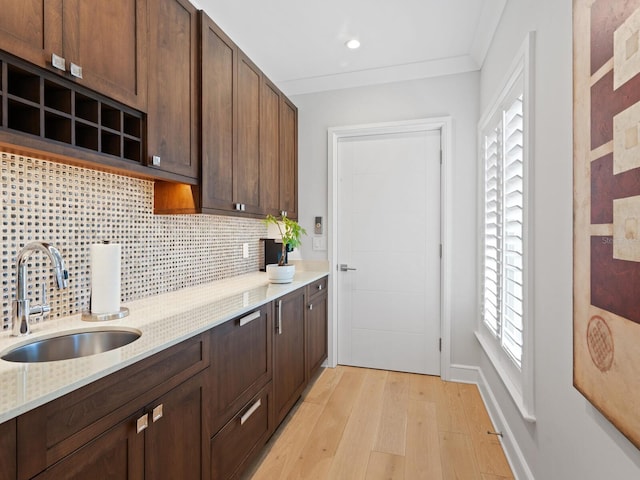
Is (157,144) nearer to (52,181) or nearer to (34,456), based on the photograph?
(52,181)

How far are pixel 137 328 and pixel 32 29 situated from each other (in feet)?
3.42

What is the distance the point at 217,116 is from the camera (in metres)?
2.06

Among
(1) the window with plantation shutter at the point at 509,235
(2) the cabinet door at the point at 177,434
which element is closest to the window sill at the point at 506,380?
(1) the window with plantation shutter at the point at 509,235

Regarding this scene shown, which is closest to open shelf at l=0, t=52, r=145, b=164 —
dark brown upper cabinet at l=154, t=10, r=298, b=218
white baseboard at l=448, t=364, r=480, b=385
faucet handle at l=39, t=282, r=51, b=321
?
dark brown upper cabinet at l=154, t=10, r=298, b=218

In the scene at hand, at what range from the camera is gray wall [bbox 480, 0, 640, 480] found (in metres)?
1.09

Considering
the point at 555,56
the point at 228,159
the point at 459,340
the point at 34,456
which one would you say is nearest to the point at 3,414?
the point at 34,456

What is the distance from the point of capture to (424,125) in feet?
9.97

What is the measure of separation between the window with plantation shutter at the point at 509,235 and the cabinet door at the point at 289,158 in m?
1.60

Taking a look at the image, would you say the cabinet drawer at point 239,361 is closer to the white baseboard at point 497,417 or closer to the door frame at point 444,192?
the white baseboard at point 497,417

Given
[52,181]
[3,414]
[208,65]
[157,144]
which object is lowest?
[3,414]

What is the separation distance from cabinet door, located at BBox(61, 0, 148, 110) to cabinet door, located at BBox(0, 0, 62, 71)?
0.03 metres

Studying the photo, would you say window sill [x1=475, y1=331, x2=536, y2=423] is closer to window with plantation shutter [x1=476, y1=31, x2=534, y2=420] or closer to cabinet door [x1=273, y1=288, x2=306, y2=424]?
window with plantation shutter [x1=476, y1=31, x2=534, y2=420]

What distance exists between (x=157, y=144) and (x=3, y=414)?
1.21 metres

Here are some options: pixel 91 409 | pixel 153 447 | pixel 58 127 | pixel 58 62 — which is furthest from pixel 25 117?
pixel 153 447
